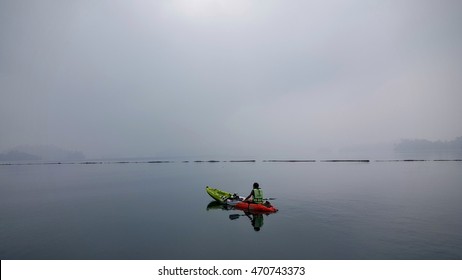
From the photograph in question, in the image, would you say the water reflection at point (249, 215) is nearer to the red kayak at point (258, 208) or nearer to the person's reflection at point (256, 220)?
the person's reflection at point (256, 220)

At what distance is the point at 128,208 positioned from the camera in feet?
118

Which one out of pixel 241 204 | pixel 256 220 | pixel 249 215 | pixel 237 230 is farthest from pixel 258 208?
pixel 237 230

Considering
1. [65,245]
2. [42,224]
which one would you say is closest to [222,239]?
[65,245]

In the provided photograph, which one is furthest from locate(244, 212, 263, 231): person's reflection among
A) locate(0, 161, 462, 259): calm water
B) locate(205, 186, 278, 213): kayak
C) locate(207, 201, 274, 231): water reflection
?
locate(205, 186, 278, 213): kayak

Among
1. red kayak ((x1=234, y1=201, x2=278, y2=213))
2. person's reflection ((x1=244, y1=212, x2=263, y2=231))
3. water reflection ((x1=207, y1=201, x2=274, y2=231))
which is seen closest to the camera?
person's reflection ((x1=244, y1=212, x2=263, y2=231))

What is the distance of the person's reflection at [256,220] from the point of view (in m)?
25.0

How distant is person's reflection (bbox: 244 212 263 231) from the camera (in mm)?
25031

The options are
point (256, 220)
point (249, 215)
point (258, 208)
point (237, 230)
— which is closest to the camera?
point (237, 230)

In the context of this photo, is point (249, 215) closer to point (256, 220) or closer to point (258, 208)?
point (258, 208)

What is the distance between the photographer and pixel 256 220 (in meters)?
27.4

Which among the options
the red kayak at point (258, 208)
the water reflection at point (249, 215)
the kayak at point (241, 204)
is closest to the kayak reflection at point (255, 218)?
the water reflection at point (249, 215)

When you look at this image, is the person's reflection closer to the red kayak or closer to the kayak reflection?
the kayak reflection

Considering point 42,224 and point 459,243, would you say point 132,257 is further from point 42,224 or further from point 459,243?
point 459,243

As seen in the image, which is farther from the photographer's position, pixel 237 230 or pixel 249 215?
pixel 249 215
